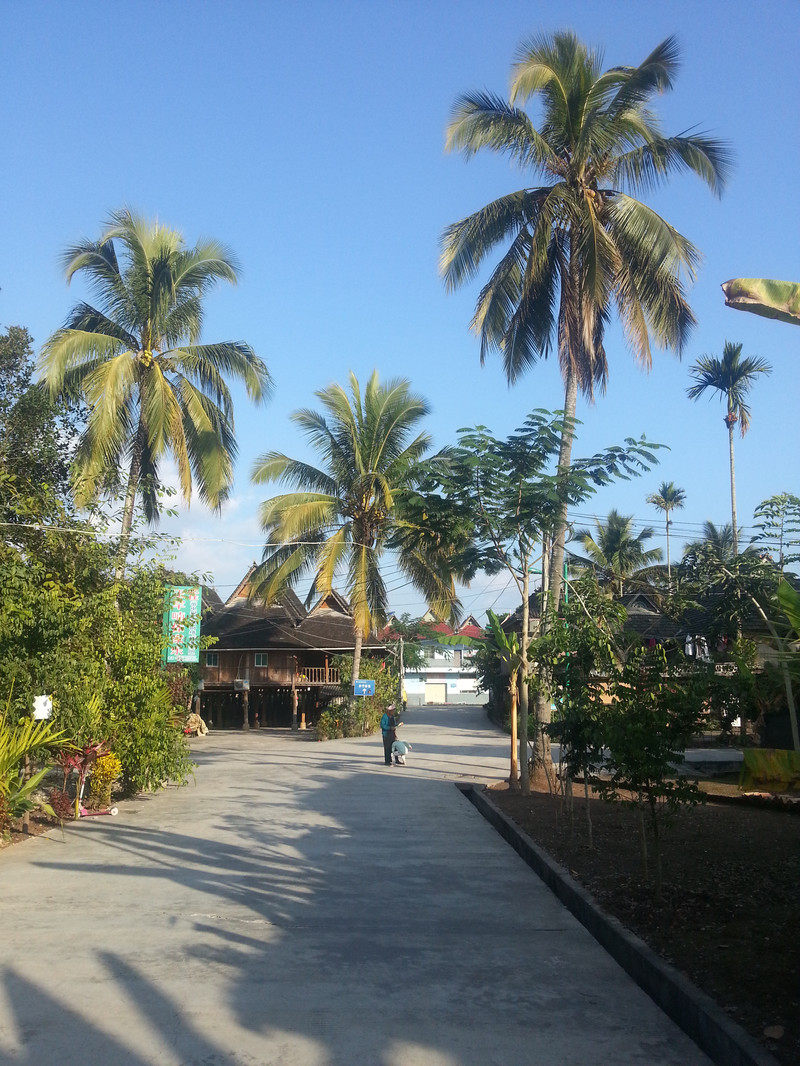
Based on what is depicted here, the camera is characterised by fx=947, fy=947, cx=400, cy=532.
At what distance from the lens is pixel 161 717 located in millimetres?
15039

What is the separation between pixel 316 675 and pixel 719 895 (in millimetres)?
36900

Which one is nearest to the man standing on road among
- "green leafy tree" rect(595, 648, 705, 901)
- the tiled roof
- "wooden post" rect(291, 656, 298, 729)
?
"green leafy tree" rect(595, 648, 705, 901)

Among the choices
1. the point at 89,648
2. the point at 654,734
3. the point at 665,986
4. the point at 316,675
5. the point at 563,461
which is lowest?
the point at 665,986

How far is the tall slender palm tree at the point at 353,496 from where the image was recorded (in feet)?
102

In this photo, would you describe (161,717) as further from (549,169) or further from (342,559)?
(342,559)

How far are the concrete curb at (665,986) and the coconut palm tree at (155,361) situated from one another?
15.5m

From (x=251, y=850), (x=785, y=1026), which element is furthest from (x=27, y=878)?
(x=785, y=1026)

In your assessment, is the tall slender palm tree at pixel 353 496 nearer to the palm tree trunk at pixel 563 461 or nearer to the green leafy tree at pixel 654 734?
the palm tree trunk at pixel 563 461

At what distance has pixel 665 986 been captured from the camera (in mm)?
5480

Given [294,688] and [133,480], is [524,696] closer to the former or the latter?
[133,480]

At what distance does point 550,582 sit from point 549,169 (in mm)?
7822

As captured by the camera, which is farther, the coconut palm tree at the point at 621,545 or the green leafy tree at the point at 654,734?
the coconut palm tree at the point at 621,545

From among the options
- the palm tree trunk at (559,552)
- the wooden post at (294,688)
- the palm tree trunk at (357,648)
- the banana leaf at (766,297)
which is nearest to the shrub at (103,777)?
the palm tree trunk at (559,552)

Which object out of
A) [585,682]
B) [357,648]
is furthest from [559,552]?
[357,648]
